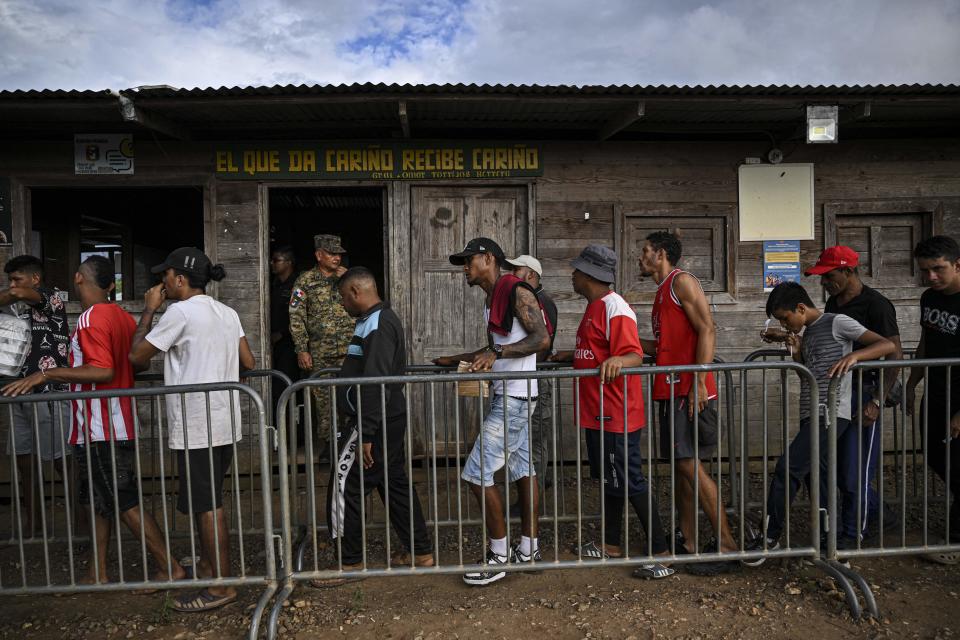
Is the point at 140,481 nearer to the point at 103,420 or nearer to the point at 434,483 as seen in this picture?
the point at 103,420

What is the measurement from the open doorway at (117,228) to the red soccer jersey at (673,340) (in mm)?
4567

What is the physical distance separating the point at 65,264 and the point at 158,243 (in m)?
2.55

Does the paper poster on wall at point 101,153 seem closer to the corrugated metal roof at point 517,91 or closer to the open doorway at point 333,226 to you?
the corrugated metal roof at point 517,91

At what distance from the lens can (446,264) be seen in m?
6.25

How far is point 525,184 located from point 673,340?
291 centimetres

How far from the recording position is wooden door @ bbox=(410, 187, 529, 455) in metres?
6.23

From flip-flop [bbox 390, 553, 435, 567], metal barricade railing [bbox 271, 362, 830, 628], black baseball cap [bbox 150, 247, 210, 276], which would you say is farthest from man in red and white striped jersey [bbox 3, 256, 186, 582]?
flip-flop [bbox 390, 553, 435, 567]

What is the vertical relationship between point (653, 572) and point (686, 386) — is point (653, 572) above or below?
below

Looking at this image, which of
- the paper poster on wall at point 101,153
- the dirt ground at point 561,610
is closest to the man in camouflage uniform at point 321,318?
the paper poster on wall at point 101,153

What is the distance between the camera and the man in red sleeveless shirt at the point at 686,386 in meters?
3.68

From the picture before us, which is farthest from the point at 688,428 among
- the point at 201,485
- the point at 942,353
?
the point at 201,485

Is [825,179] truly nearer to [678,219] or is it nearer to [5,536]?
[678,219]

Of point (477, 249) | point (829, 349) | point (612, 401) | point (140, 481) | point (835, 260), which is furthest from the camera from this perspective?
point (835, 260)

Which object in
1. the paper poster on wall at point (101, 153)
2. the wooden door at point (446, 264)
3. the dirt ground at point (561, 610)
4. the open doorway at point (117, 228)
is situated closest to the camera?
the dirt ground at point (561, 610)
